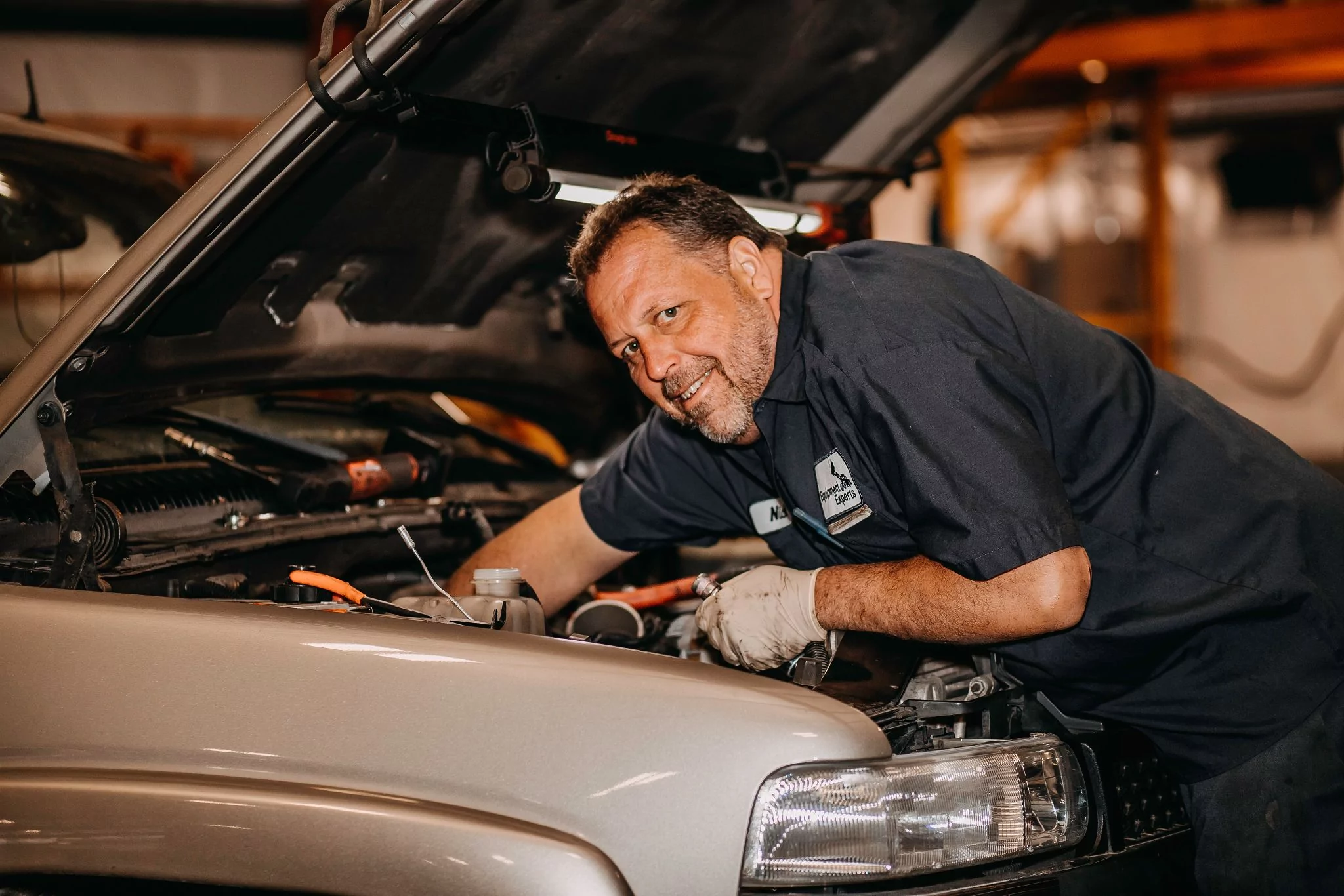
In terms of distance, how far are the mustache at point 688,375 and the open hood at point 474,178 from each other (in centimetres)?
41

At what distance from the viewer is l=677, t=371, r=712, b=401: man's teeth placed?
1.79 metres

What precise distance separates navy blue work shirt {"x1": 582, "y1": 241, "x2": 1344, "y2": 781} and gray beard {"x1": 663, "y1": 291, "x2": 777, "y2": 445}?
0.05 m

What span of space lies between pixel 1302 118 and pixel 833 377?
29.6ft

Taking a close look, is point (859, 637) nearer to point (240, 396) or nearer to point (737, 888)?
point (737, 888)

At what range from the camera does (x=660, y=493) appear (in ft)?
7.07

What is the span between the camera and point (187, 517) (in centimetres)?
196

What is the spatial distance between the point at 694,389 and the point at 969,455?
21.1 inches

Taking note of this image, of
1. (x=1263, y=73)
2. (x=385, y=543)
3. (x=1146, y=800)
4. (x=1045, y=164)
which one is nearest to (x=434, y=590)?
(x=385, y=543)

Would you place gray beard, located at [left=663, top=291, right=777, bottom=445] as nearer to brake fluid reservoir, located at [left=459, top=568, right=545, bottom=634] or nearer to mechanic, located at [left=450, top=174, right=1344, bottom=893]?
mechanic, located at [left=450, top=174, right=1344, bottom=893]

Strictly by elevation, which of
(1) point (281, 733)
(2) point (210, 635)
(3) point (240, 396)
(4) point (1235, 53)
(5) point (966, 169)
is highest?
(5) point (966, 169)

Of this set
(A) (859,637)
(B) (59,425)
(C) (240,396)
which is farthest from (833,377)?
(C) (240,396)

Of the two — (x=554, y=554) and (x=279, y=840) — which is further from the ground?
(x=554, y=554)

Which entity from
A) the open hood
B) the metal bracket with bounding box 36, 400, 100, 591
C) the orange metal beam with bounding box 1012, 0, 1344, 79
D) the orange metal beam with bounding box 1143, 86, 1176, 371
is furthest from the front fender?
the orange metal beam with bounding box 1143, 86, 1176, 371

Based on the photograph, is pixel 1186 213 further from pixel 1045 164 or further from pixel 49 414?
pixel 49 414
